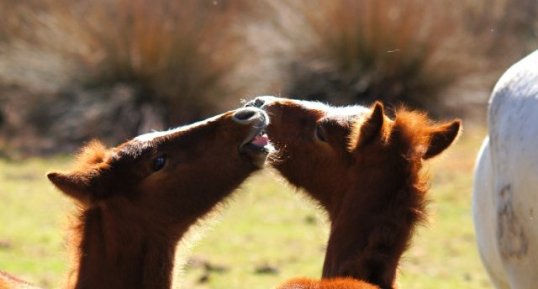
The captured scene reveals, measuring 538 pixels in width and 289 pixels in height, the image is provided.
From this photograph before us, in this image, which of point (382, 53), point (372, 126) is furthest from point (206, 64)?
point (372, 126)

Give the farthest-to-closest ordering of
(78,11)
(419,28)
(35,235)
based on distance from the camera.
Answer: (78,11)
(419,28)
(35,235)

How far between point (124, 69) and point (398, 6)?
11.3ft

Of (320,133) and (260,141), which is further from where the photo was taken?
(320,133)

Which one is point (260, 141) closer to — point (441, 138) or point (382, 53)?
point (441, 138)

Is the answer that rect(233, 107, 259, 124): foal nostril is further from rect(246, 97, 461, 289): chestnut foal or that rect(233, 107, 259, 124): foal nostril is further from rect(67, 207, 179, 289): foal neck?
rect(67, 207, 179, 289): foal neck

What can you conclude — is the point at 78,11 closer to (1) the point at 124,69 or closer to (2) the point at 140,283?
(1) the point at 124,69

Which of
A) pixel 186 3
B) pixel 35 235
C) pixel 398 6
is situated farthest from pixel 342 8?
pixel 35 235

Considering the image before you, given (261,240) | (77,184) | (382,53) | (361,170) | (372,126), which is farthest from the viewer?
(382,53)

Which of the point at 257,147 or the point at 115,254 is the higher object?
the point at 257,147

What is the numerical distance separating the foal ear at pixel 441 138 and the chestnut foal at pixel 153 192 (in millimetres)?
728

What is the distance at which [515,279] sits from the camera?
16.2ft

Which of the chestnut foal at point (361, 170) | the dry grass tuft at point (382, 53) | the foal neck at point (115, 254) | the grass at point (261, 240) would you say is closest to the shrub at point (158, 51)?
the dry grass tuft at point (382, 53)

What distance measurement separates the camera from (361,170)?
515 cm

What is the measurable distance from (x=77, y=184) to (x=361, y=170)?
1223 mm
